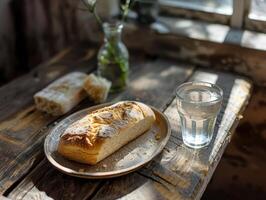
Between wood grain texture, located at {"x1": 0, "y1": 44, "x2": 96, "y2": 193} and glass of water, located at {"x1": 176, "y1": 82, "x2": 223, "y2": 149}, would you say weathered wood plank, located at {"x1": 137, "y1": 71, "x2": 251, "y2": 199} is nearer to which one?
glass of water, located at {"x1": 176, "y1": 82, "x2": 223, "y2": 149}

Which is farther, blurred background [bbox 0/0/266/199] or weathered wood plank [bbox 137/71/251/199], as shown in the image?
blurred background [bbox 0/0/266/199]

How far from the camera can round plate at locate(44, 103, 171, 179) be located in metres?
0.97

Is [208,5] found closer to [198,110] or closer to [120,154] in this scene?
[198,110]

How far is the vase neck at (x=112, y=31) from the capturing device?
4.14ft

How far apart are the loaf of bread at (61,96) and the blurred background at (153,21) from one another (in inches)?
14.7

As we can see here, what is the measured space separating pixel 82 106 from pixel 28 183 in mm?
340

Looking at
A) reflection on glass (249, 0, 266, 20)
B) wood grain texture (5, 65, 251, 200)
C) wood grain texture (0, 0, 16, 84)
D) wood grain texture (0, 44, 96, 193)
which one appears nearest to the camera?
wood grain texture (5, 65, 251, 200)

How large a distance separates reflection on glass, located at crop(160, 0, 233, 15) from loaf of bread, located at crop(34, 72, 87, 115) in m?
0.52

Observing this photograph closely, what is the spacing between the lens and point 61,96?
4.02ft

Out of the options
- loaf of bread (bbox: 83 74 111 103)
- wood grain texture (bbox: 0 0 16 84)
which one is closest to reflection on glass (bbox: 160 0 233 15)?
loaf of bread (bbox: 83 74 111 103)

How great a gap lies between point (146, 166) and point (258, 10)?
0.74 meters

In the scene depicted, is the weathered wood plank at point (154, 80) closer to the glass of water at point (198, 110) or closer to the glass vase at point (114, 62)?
the glass vase at point (114, 62)

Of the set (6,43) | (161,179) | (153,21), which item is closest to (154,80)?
(153,21)

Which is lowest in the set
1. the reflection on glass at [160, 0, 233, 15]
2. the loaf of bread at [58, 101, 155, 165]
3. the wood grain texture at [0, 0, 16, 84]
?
the wood grain texture at [0, 0, 16, 84]
